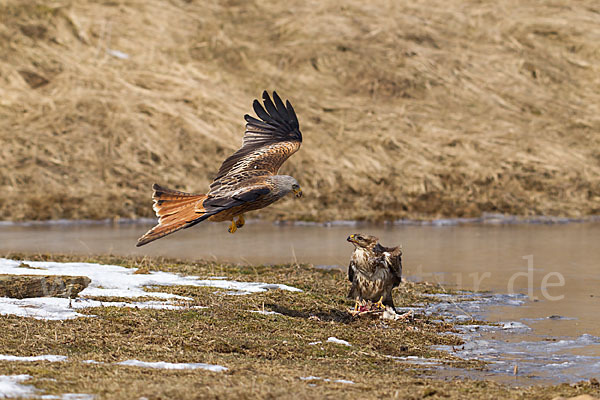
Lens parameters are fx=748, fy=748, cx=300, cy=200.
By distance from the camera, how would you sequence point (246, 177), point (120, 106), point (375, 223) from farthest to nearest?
point (120, 106), point (375, 223), point (246, 177)

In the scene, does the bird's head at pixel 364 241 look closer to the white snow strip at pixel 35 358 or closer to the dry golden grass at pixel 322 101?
the white snow strip at pixel 35 358

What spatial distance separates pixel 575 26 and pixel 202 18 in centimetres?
2169

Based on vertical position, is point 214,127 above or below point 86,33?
below

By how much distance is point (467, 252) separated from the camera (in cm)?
1744

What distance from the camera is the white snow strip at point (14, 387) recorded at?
4.97m

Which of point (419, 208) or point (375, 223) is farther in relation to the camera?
point (419, 208)

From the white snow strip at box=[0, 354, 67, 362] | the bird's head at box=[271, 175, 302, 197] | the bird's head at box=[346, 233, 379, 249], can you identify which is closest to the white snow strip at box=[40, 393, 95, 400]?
the white snow strip at box=[0, 354, 67, 362]

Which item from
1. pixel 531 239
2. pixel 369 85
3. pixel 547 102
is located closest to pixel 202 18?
pixel 369 85

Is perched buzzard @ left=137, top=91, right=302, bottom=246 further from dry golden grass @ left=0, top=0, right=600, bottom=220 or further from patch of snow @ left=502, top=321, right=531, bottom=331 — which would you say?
dry golden grass @ left=0, top=0, right=600, bottom=220

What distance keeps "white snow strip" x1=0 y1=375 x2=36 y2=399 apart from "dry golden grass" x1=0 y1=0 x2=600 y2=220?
20.1 m

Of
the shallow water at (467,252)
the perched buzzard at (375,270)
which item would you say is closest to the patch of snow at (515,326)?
the shallow water at (467,252)

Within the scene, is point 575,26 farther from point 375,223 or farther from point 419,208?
point 375,223

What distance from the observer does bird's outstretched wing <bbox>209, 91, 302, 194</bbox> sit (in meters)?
9.35

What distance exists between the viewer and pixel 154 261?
1342 centimetres
